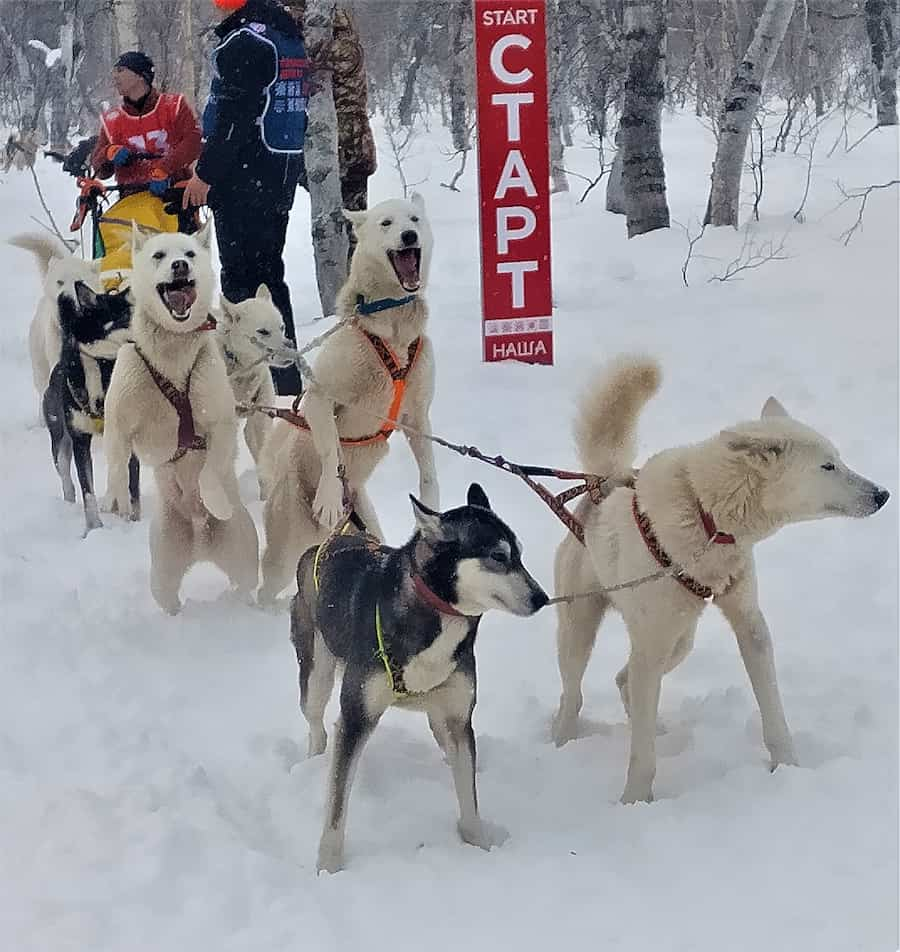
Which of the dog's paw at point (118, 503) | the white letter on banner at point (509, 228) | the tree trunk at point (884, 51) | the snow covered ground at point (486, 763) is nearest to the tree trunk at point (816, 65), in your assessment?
the tree trunk at point (884, 51)

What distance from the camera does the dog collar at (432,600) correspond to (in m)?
2.44

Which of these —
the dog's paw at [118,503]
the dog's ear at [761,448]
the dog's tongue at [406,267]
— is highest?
the dog's tongue at [406,267]

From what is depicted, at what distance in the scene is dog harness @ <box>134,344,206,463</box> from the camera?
12.7ft

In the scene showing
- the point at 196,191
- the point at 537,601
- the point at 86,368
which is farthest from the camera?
the point at 196,191

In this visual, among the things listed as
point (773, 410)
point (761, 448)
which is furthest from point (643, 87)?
point (761, 448)

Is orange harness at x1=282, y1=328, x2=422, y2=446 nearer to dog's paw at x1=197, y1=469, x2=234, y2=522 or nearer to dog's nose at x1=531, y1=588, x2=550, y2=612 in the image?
dog's paw at x1=197, y1=469, x2=234, y2=522

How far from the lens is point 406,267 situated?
3.82 meters

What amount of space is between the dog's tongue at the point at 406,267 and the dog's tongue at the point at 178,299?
0.71m

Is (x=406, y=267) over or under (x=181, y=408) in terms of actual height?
over

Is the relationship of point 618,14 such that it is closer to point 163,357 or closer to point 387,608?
point 163,357

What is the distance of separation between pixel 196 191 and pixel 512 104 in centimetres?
169

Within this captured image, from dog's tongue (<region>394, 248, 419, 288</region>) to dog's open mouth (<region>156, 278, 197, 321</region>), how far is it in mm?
705

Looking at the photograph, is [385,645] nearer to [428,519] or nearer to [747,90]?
[428,519]

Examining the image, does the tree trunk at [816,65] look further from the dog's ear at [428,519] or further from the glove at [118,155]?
the dog's ear at [428,519]
